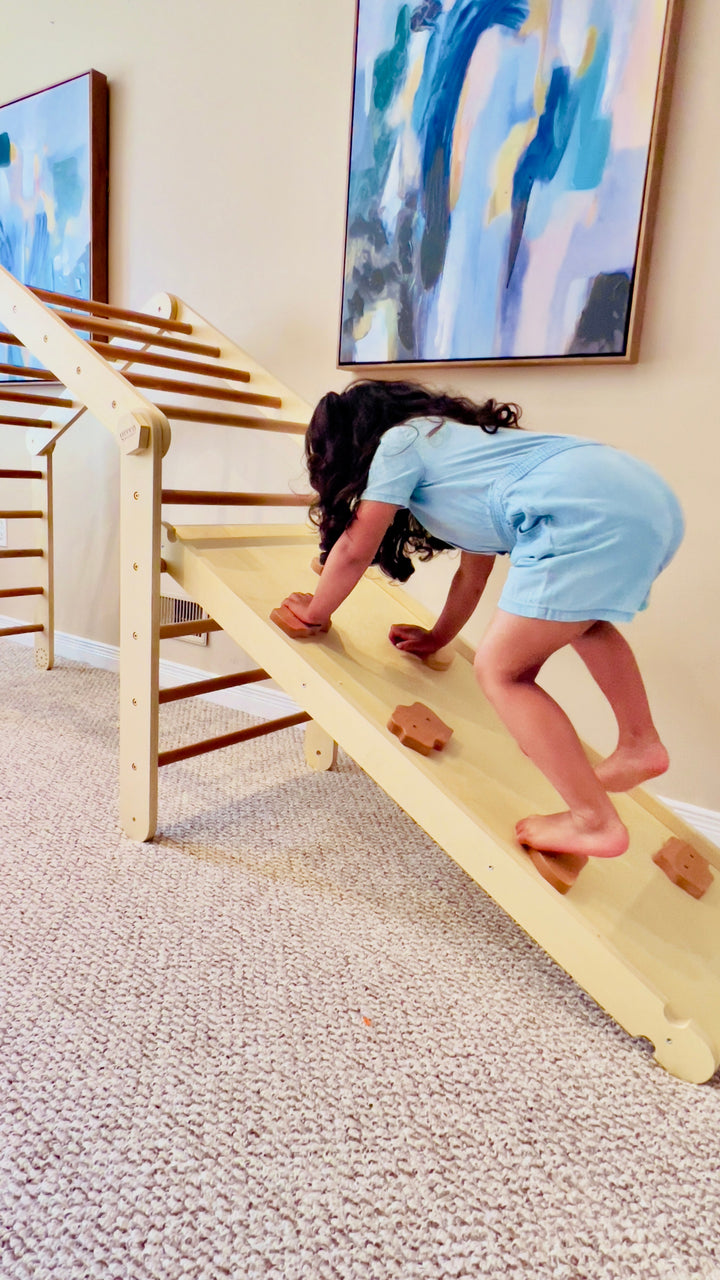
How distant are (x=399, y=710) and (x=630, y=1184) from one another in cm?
59

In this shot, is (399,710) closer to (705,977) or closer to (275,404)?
(705,977)

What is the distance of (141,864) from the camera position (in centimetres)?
122

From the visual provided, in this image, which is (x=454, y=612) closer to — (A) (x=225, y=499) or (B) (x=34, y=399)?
(A) (x=225, y=499)

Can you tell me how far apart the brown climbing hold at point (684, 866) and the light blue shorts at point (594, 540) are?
1.23ft

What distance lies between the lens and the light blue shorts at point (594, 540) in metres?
0.90

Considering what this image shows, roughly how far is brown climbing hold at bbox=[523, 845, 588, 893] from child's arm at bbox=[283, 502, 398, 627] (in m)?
0.46

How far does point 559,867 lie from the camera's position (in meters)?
0.93

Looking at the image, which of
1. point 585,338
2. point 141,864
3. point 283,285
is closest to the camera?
point 141,864

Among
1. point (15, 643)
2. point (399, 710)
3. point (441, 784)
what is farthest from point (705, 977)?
point (15, 643)

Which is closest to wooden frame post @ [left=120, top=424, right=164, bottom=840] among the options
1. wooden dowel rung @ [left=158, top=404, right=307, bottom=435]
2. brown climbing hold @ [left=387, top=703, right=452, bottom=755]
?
wooden dowel rung @ [left=158, top=404, right=307, bottom=435]

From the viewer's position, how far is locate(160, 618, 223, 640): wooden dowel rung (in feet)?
4.20

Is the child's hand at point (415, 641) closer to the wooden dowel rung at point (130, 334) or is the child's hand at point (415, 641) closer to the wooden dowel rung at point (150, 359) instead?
the wooden dowel rung at point (150, 359)

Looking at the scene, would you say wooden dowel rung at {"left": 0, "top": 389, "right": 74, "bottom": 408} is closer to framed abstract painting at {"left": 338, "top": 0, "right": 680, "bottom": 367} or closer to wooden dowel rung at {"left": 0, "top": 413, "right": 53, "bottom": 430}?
wooden dowel rung at {"left": 0, "top": 413, "right": 53, "bottom": 430}

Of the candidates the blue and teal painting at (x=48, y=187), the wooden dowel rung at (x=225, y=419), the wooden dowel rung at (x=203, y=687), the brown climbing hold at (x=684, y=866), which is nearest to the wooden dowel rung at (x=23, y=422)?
the blue and teal painting at (x=48, y=187)
